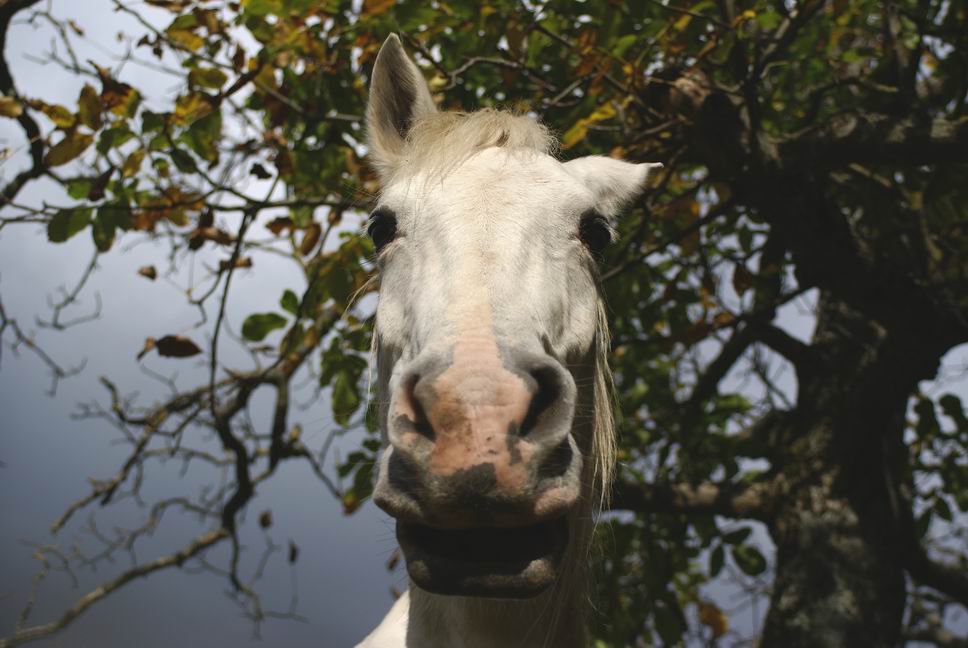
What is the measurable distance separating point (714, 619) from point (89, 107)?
17.2 ft

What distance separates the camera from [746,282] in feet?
11.0

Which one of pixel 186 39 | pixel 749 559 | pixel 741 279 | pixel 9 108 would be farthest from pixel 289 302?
pixel 749 559

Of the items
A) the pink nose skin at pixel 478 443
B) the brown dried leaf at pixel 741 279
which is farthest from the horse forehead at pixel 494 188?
the brown dried leaf at pixel 741 279

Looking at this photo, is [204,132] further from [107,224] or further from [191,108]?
[107,224]

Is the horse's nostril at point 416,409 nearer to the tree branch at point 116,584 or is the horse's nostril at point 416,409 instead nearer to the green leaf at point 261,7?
the green leaf at point 261,7

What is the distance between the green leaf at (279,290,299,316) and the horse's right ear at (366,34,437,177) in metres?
0.88

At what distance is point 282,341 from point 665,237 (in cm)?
227

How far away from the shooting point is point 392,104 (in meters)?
2.47

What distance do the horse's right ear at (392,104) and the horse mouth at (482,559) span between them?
4.85 feet

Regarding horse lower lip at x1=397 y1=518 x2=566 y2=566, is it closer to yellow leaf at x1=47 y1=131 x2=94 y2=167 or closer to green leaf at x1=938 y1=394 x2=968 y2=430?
yellow leaf at x1=47 y1=131 x2=94 y2=167

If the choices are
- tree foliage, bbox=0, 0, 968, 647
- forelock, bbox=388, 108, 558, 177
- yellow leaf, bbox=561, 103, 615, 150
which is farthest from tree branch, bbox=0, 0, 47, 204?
yellow leaf, bbox=561, 103, 615, 150

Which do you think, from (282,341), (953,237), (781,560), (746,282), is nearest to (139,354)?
(282,341)

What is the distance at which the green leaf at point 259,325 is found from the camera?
288 cm

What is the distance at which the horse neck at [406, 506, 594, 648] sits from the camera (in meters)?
1.77
